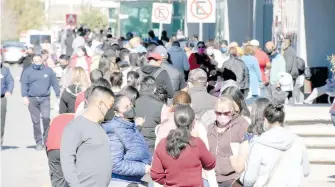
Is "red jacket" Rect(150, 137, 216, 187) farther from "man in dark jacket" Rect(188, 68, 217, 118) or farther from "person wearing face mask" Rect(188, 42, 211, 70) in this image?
"person wearing face mask" Rect(188, 42, 211, 70)

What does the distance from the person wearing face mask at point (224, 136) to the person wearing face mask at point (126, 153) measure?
3.16 feet

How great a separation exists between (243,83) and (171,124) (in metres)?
9.75

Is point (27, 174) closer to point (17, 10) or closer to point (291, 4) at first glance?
point (291, 4)

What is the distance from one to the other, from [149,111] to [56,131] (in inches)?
86.3

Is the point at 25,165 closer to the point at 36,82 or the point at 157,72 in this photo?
the point at 36,82

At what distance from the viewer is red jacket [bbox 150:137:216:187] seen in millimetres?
9211

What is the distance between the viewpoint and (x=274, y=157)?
9016 millimetres

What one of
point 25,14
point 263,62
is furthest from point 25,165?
point 25,14

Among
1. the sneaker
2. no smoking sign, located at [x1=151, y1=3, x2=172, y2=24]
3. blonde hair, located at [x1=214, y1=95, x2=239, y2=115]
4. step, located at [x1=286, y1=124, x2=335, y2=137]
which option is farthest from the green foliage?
blonde hair, located at [x1=214, y1=95, x2=239, y2=115]

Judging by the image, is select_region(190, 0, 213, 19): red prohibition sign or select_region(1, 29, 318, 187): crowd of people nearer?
select_region(1, 29, 318, 187): crowd of people

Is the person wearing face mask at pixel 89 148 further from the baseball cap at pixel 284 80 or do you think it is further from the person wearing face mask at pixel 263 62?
the person wearing face mask at pixel 263 62

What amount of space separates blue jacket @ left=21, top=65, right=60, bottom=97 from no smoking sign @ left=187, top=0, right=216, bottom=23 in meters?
3.22

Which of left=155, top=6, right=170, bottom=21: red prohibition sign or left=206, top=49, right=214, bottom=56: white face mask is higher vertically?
left=155, top=6, right=170, bottom=21: red prohibition sign

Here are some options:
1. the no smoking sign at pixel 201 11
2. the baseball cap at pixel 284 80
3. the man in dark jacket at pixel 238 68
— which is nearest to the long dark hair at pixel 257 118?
the man in dark jacket at pixel 238 68
